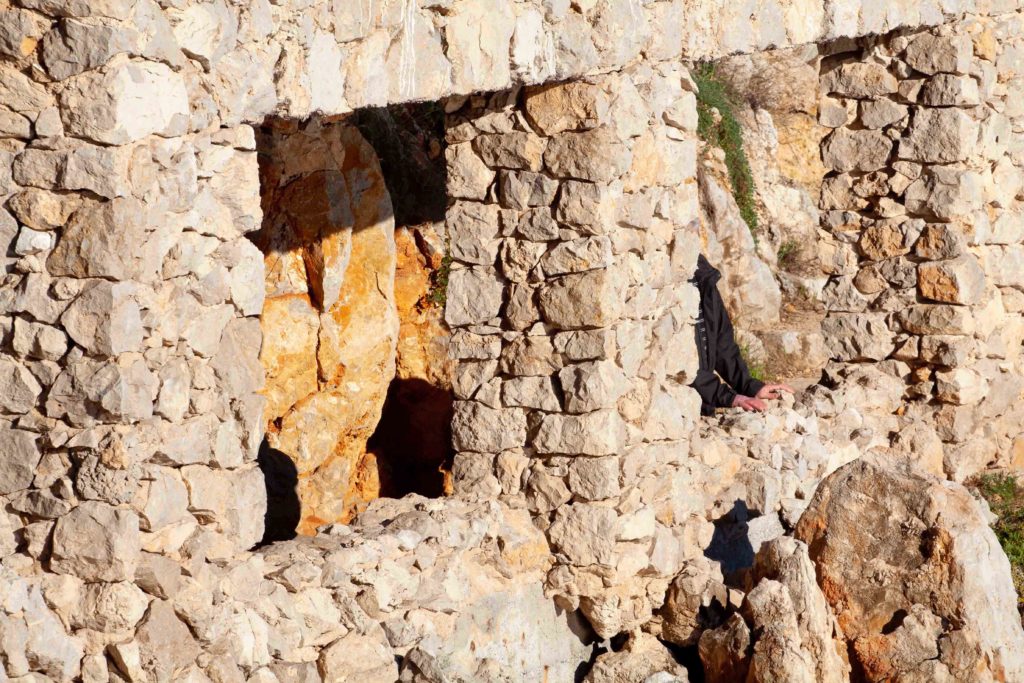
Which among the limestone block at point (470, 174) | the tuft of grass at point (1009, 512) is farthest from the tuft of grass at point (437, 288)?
the tuft of grass at point (1009, 512)

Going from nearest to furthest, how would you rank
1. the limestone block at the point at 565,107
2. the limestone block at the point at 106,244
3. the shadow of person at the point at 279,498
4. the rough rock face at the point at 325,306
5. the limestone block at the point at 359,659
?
the limestone block at the point at 106,244
the limestone block at the point at 359,659
the limestone block at the point at 565,107
the shadow of person at the point at 279,498
the rough rock face at the point at 325,306

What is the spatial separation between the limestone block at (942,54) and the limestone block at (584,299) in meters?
3.16

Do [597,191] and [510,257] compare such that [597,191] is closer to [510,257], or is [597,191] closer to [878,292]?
[510,257]

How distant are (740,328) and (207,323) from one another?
8.62 m

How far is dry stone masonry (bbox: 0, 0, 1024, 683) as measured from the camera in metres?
4.63

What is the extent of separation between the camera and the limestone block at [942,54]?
A: 8.51 metres

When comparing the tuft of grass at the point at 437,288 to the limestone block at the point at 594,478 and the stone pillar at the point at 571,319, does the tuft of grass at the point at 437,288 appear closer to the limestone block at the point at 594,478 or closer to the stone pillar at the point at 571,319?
the stone pillar at the point at 571,319

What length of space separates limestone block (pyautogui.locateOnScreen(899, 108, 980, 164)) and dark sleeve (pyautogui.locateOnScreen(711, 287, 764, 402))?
4.69ft

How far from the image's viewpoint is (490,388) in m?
6.46

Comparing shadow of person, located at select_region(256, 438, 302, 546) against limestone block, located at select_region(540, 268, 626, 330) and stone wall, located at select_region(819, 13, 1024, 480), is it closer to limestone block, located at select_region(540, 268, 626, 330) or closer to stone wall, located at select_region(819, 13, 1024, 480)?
limestone block, located at select_region(540, 268, 626, 330)

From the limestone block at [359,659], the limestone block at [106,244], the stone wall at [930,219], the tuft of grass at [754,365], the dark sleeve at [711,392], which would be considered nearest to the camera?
the limestone block at [106,244]

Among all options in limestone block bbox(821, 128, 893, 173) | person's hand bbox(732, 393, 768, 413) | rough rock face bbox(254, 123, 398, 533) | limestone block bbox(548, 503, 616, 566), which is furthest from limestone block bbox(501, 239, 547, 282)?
limestone block bbox(821, 128, 893, 173)

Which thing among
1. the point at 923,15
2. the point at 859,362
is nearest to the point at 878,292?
the point at 859,362

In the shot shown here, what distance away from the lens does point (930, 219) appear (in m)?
8.79
